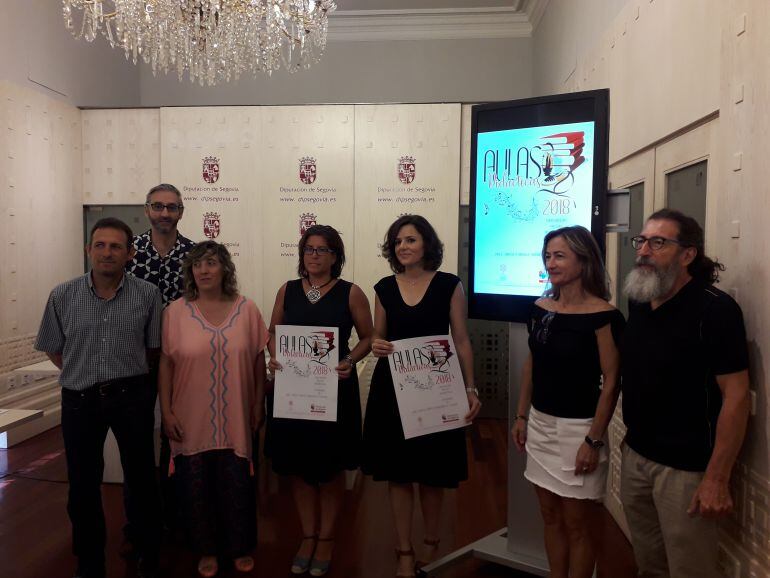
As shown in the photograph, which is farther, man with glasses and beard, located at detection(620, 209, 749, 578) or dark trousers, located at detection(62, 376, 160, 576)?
dark trousers, located at detection(62, 376, 160, 576)

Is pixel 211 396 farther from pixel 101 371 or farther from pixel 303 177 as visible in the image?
pixel 303 177

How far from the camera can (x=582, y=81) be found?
12.9 feet

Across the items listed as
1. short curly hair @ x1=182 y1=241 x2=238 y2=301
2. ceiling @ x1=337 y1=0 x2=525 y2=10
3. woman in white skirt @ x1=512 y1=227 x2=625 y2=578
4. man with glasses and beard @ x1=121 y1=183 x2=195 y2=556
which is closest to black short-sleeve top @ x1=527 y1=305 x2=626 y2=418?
woman in white skirt @ x1=512 y1=227 x2=625 y2=578

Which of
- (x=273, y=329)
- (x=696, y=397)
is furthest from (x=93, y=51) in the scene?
(x=696, y=397)

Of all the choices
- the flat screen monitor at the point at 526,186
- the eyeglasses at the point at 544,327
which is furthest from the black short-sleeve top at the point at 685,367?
the flat screen monitor at the point at 526,186

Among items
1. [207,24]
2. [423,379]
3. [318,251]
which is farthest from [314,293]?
[207,24]

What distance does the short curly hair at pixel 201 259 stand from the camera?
2.57m

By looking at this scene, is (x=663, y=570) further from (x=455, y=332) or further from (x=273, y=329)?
(x=273, y=329)

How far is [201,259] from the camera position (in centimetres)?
255

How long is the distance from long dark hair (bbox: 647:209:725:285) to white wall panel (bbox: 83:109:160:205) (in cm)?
488

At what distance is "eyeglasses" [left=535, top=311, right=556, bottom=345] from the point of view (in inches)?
84.0

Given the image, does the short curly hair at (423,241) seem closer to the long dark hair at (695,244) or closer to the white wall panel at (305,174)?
the long dark hair at (695,244)

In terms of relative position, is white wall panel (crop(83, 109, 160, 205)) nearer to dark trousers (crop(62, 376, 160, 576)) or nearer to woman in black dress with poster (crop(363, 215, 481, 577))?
dark trousers (crop(62, 376, 160, 576))

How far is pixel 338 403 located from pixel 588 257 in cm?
122
